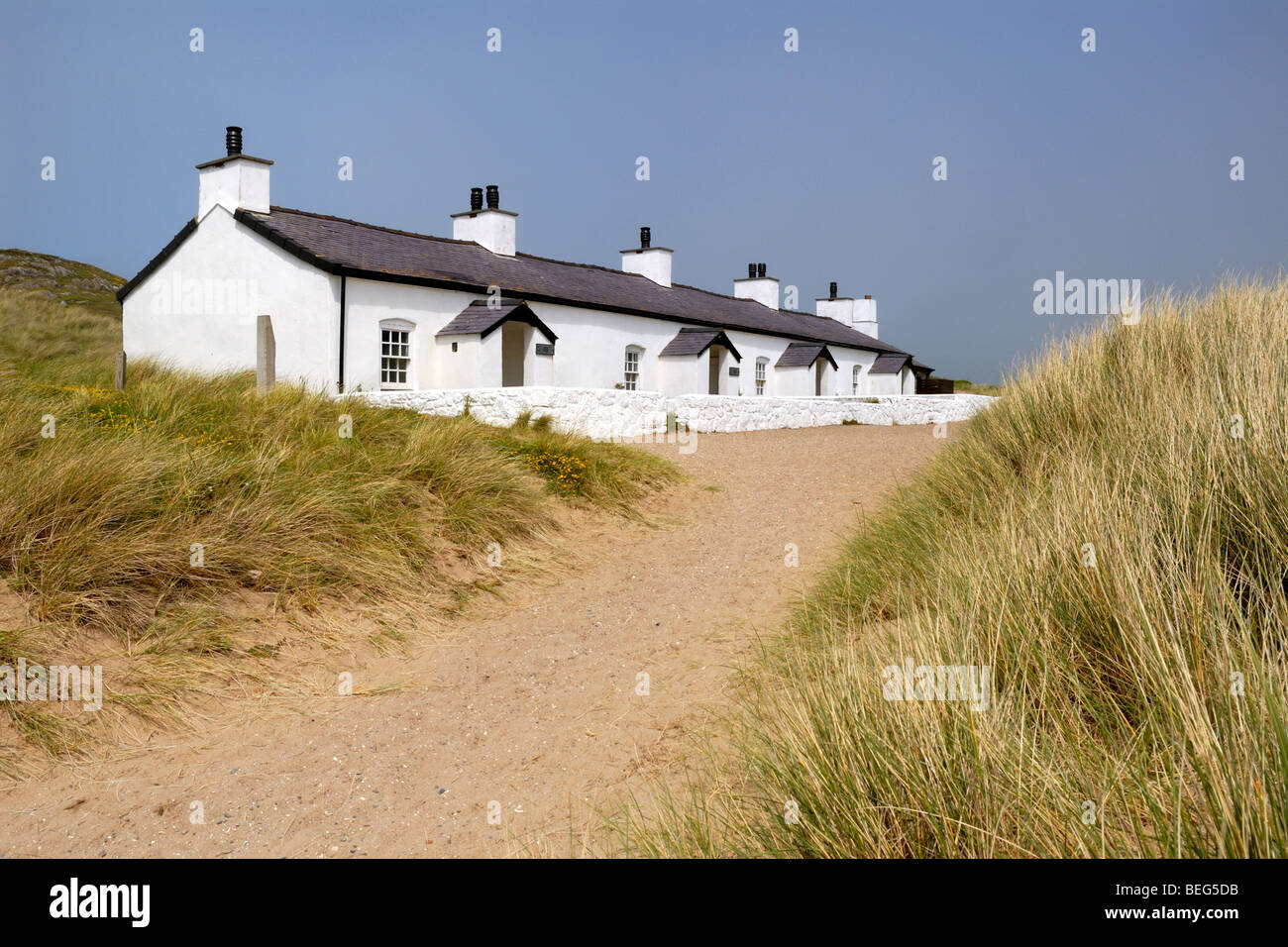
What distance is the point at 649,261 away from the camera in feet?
101

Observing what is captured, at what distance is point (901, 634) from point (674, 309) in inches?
968

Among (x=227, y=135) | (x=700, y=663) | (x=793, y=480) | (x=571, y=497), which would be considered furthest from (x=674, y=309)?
(x=700, y=663)

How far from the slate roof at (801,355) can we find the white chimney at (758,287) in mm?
5322

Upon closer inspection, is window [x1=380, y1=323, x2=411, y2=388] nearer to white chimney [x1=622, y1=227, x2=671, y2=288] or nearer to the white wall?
the white wall

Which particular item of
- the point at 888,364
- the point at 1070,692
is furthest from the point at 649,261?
the point at 1070,692

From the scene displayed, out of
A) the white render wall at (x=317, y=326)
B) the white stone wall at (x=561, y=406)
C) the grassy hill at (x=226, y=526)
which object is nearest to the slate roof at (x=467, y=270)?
the white render wall at (x=317, y=326)

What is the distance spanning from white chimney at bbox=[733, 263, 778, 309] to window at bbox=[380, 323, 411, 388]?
1912 centimetres

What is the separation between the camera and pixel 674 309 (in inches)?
1093

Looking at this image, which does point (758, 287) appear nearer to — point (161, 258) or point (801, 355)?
point (801, 355)

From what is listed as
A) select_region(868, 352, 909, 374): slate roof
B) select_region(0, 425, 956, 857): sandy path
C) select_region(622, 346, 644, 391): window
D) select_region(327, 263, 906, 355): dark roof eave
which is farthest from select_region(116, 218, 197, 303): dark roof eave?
select_region(868, 352, 909, 374): slate roof

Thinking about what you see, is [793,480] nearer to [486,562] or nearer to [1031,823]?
[486,562]

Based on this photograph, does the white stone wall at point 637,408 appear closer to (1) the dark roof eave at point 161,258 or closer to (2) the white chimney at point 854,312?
(1) the dark roof eave at point 161,258

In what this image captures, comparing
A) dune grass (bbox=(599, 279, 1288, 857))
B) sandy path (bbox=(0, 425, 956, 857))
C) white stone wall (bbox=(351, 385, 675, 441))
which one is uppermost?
white stone wall (bbox=(351, 385, 675, 441))

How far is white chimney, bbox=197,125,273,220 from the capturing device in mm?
19938
